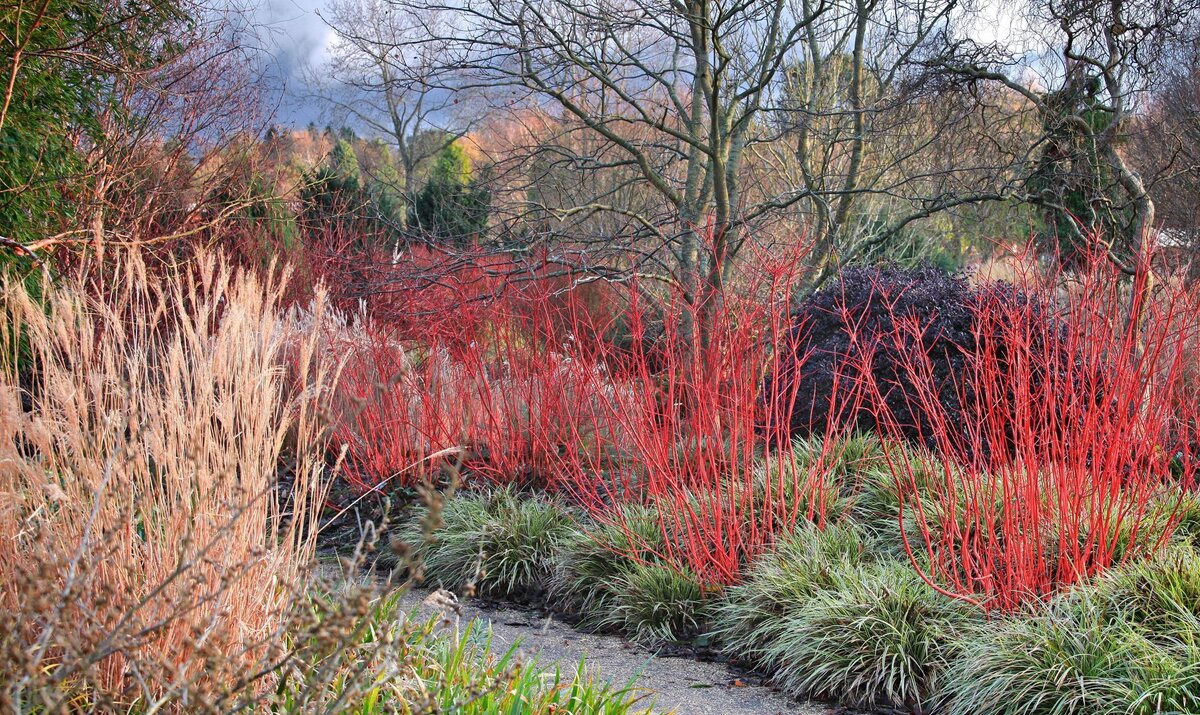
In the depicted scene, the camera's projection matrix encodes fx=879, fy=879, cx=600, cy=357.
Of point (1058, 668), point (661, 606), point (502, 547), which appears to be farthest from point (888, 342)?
point (1058, 668)

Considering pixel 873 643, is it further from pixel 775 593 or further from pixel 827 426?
pixel 827 426

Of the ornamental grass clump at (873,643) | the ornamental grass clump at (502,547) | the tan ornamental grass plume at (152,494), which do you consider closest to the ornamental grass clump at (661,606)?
the ornamental grass clump at (873,643)

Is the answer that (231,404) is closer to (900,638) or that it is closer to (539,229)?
(900,638)

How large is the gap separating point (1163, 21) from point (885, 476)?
5.52 metres

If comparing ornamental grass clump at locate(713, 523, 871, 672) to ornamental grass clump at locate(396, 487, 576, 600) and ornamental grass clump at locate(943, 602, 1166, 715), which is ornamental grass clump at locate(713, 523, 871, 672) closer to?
ornamental grass clump at locate(943, 602, 1166, 715)

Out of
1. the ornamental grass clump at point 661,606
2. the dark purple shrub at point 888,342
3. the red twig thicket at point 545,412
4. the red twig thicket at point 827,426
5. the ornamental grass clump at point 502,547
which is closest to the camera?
the red twig thicket at point 827,426

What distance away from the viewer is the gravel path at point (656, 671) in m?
3.40

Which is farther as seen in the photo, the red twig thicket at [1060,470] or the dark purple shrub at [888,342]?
the dark purple shrub at [888,342]

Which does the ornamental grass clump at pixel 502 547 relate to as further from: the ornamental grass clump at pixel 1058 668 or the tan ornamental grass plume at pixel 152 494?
the ornamental grass clump at pixel 1058 668

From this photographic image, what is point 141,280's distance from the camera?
2.66 meters

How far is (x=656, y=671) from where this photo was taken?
3.74m

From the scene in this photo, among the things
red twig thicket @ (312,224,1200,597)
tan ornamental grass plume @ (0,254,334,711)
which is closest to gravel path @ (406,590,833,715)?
red twig thicket @ (312,224,1200,597)

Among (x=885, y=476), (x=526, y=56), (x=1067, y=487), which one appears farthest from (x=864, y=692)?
(x=526, y=56)

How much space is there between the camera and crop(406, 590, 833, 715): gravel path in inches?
134
